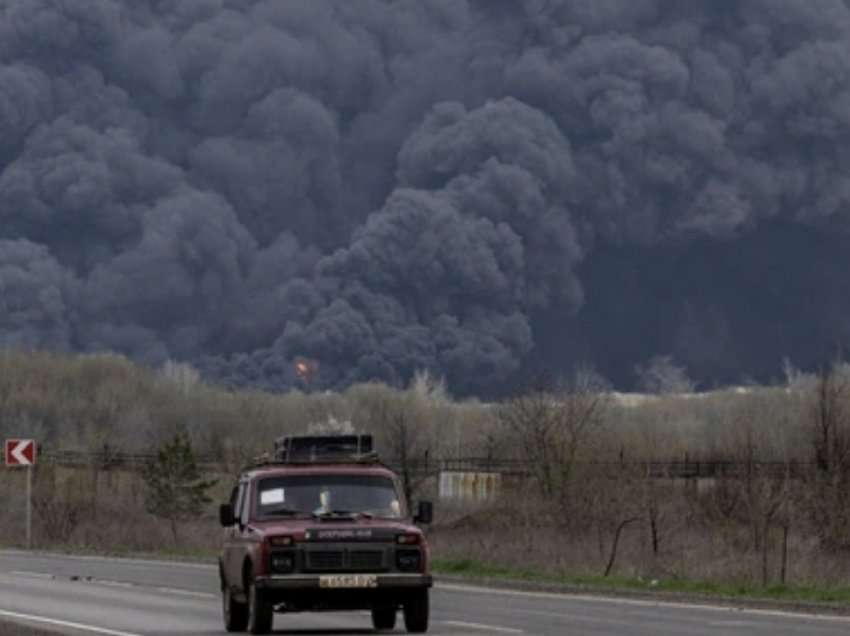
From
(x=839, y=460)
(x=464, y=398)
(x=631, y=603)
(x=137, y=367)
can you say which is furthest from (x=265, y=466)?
(x=464, y=398)

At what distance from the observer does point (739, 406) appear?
104m

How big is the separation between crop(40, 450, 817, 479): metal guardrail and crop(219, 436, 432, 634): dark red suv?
21914mm

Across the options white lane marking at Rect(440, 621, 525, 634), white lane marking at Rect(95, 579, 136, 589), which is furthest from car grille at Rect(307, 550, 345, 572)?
white lane marking at Rect(95, 579, 136, 589)

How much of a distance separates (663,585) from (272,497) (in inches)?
508

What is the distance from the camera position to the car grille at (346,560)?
80.5 ft

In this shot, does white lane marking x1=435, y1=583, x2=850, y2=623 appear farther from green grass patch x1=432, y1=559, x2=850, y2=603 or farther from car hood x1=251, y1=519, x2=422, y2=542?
car hood x1=251, y1=519, x2=422, y2=542

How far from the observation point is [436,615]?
2883cm

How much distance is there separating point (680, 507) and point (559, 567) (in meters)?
14.6

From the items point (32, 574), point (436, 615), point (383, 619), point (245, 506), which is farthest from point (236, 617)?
point (32, 574)

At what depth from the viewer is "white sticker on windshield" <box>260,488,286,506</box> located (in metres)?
26.1

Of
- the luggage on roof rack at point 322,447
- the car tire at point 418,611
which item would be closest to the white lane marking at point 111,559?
the luggage on roof rack at point 322,447

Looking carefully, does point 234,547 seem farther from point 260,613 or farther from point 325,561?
point 325,561

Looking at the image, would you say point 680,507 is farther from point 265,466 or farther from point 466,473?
point 265,466

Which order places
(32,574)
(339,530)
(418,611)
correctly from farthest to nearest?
(32,574) < (418,611) < (339,530)
